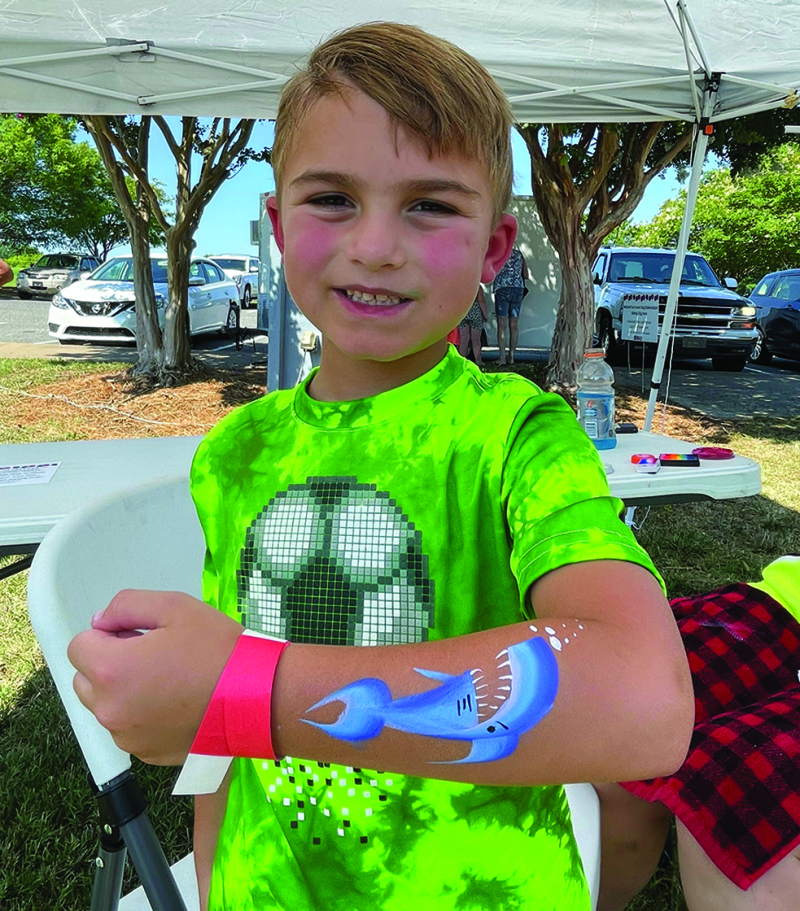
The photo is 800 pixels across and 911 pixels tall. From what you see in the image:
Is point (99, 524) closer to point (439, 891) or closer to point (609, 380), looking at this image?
point (439, 891)

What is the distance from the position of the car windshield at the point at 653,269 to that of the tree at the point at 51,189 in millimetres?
22016

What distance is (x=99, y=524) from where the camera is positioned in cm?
125

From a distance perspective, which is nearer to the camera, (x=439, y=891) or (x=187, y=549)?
(x=439, y=891)

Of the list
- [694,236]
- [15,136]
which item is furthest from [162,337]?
[15,136]

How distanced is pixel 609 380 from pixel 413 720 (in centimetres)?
281

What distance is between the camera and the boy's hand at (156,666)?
1.64ft

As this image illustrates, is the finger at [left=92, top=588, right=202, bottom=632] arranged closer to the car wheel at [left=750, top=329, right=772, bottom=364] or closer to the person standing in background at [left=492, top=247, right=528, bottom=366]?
the person standing in background at [left=492, top=247, right=528, bottom=366]

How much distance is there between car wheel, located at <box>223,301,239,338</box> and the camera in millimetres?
15125

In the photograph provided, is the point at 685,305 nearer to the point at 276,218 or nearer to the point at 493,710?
the point at 276,218

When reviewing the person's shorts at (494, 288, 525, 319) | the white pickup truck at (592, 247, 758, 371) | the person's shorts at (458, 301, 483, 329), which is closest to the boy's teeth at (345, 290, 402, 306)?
the person's shorts at (458, 301, 483, 329)

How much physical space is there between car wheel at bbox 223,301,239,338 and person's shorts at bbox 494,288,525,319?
18.3 feet

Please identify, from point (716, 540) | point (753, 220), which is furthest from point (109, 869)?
point (753, 220)

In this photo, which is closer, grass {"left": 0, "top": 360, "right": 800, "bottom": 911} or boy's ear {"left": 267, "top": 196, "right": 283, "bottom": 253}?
boy's ear {"left": 267, "top": 196, "right": 283, "bottom": 253}

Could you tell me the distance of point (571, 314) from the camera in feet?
30.1
